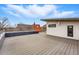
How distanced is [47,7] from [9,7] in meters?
1.21

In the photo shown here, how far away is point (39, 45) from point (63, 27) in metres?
1.42

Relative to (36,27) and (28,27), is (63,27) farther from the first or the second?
(28,27)

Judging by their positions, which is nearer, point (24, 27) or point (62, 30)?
point (24, 27)

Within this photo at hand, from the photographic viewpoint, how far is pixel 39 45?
14.3ft

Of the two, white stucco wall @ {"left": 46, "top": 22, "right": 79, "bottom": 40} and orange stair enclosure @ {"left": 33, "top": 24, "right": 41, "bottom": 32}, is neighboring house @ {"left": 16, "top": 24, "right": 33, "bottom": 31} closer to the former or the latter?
orange stair enclosure @ {"left": 33, "top": 24, "right": 41, "bottom": 32}

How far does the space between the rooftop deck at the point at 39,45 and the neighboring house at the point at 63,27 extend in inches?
10.7

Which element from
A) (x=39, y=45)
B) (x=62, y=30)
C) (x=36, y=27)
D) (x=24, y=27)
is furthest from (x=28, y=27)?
(x=62, y=30)

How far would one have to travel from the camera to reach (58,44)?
439cm

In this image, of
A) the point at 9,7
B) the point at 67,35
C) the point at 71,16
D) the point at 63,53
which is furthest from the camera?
the point at 67,35

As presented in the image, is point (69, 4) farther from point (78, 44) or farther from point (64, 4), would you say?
point (78, 44)

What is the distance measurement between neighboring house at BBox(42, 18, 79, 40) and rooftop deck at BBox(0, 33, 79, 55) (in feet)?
0.90

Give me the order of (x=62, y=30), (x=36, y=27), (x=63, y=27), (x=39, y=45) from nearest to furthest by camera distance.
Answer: (x=39, y=45), (x=36, y=27), (x=62, y=30), (x=63, y=27)

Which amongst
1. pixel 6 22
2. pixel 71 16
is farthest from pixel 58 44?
pixel 6 22

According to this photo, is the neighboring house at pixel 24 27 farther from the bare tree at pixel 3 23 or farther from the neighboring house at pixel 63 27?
the neighboring house at pixel 63 27
